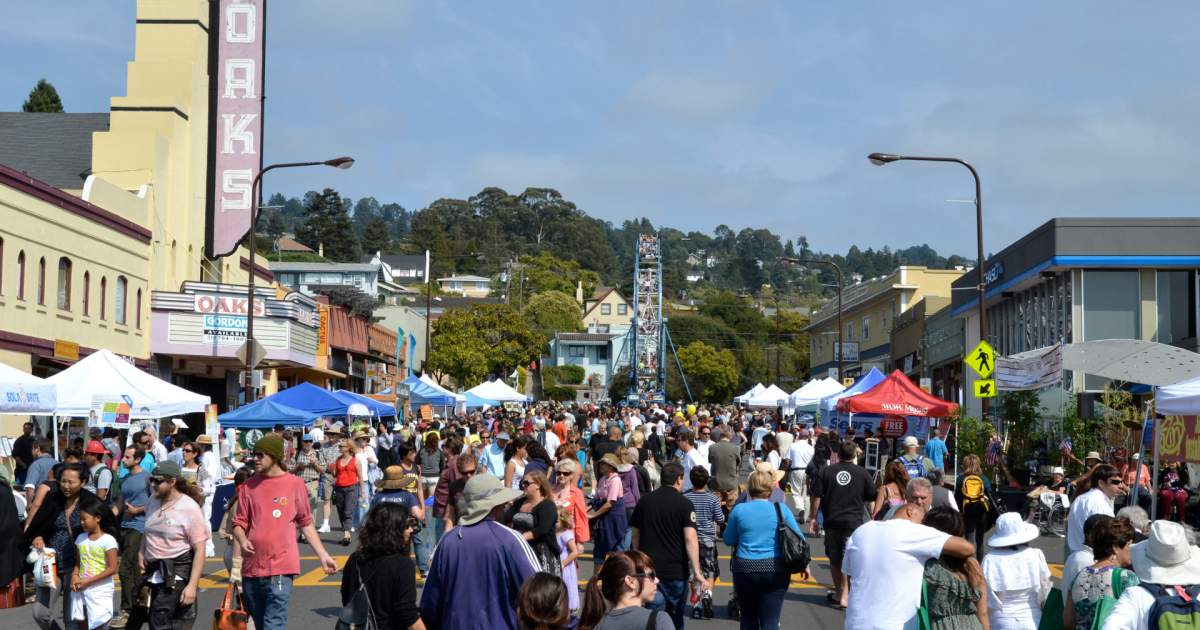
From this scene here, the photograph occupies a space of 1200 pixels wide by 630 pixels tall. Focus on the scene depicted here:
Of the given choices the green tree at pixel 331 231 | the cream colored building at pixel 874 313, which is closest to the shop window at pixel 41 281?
the cream colored building at pixel 874 313

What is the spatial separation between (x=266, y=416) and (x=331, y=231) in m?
126

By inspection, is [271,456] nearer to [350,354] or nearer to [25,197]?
[25,197]

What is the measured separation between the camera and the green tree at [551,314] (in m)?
142

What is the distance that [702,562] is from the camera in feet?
41.7

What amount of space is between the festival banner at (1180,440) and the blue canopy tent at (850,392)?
9.23 metres

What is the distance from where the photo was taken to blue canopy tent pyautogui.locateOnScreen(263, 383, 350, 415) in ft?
94.4

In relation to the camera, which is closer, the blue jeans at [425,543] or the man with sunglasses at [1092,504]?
the man with sunglasses at [1092,504]

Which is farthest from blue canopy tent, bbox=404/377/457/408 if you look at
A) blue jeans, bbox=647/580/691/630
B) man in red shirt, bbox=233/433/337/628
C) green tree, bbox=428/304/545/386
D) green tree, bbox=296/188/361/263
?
green tree, bbox=296/188/361/263

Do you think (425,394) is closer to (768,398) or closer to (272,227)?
(768,398)

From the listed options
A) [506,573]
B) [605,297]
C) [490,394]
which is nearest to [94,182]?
[490,394]

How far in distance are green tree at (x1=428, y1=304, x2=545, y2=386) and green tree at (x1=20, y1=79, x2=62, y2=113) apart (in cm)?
2651

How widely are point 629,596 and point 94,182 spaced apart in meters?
31.3

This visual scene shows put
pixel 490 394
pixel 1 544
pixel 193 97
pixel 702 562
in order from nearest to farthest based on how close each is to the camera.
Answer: pixel 1 544, pixel 702 562, pixel 193 97, pixel 490 394

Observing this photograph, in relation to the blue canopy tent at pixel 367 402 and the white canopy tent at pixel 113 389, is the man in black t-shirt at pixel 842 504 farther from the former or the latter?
the blue canopy tent at pixel 367 402
